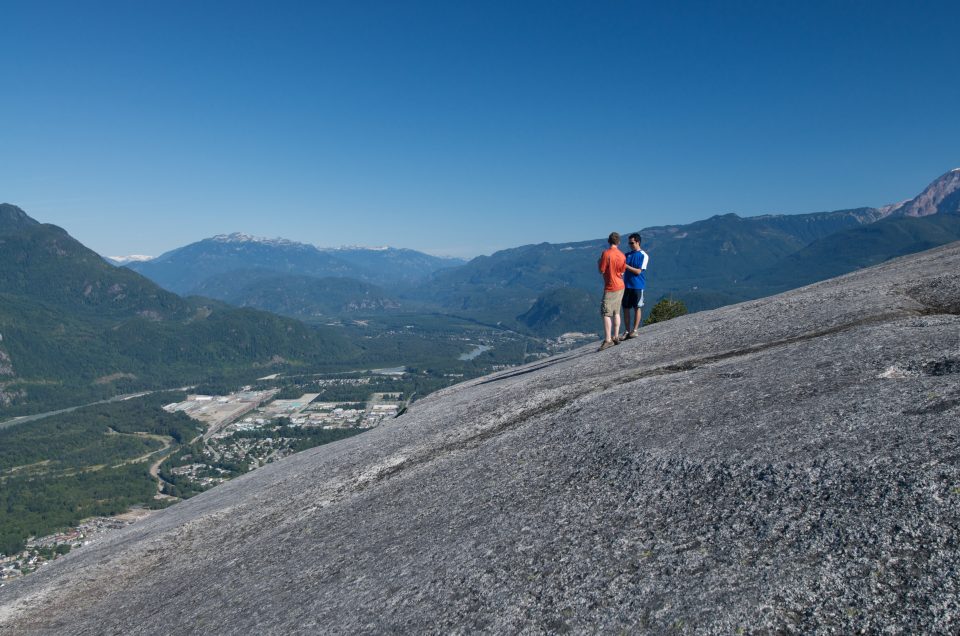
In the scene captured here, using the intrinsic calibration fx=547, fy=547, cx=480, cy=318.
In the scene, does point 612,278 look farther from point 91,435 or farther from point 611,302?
point 91,435

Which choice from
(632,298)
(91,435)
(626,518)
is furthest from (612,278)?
(91,435)

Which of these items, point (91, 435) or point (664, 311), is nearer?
point (664, 311)

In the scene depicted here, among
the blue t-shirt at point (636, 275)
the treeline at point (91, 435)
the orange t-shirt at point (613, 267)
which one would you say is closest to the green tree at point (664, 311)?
the blue t-shirt at point (636, 275)

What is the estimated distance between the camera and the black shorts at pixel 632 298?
1939cm

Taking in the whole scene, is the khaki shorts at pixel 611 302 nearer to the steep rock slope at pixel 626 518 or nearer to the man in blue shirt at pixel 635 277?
the man in blue shirt at pixel 635 277

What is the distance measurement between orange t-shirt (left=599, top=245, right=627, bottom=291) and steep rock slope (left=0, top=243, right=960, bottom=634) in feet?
10.6

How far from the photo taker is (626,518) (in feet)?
25.6

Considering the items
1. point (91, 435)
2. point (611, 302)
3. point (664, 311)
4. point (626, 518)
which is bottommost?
point (91, 435)

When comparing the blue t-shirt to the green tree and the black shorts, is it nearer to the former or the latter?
the black shorts

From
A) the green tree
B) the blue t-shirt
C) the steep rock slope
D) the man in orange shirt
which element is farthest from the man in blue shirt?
the green tree

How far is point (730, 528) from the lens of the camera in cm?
688

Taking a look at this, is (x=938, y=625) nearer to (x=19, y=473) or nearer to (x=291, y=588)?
(x=291, y=588)

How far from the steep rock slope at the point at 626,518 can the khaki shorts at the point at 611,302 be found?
10.3 feet

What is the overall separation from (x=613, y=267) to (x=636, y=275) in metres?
1.26
